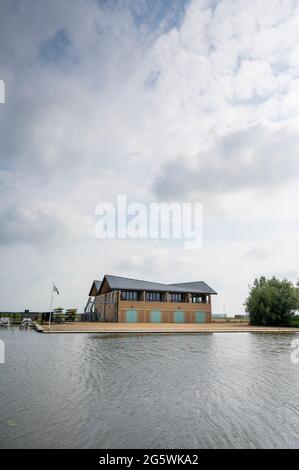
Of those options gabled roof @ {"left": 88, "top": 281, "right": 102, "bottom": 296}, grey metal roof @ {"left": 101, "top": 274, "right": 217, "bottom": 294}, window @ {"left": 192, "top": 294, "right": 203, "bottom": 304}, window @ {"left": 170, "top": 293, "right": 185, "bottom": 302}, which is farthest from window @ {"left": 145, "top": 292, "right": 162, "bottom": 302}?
gabled roof @ {"left": 88, "top": 281, "right": 102, "bottom": 296}

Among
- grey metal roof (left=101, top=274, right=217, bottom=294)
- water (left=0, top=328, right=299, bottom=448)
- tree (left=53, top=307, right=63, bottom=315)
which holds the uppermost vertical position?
grey metal roof (left=101, top=274, right=217, bottom=294)

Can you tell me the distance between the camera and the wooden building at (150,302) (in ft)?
162

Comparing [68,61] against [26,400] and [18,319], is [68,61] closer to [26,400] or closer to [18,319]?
[26,400]

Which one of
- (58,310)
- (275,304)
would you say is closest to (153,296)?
(58,310)

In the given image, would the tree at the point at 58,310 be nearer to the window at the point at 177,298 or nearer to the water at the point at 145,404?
the window at the point at 177,298

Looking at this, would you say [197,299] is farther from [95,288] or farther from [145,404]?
[145,404]

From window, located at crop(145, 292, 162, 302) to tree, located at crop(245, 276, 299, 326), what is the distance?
56.8ft

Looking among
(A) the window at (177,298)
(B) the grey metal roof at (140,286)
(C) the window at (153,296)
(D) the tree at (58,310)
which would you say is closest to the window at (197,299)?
(B) the grey metal roof at (140,286)

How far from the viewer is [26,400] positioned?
7816mm

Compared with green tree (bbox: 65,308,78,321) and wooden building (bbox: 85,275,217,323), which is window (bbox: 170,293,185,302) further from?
green tree (bbox: 65,308,78,321)

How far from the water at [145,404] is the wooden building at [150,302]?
3600cm

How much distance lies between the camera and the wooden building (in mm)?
49469

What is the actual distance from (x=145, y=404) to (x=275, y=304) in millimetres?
52318

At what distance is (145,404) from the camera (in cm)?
774
